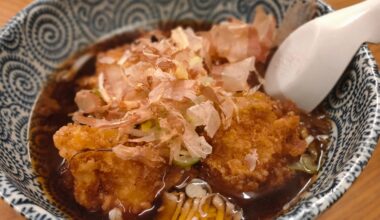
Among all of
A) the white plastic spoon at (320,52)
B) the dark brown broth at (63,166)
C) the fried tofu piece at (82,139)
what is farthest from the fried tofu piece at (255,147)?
the fried tofu piece at (82,139)

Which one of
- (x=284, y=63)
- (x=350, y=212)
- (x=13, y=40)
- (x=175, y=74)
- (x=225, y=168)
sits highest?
(x=13, y=40)

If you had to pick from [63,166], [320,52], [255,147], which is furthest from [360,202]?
[63,166]

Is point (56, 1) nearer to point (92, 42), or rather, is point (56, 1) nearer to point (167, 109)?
point (92, 42)

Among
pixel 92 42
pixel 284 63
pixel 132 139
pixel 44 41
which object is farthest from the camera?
pixel 92 42

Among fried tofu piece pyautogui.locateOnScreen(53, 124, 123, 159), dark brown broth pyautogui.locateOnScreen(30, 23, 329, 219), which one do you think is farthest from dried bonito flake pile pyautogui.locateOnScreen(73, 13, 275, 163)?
dark brown broth pyautogui.locateOnScreen(30, 23, 329, 219)

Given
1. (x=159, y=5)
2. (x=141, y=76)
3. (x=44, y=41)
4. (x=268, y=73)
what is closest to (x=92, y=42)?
(x=44, y=41)

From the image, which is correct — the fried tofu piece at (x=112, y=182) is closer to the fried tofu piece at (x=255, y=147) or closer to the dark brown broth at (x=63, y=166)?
the dark brown broth at (x=63, y=166)

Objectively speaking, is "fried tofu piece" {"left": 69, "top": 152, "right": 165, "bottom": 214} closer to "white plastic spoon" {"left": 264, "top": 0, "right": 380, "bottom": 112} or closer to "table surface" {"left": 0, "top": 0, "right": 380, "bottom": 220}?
"table surface" {"left": 0, "top": 0, "right": 380, "bottom": 220}
